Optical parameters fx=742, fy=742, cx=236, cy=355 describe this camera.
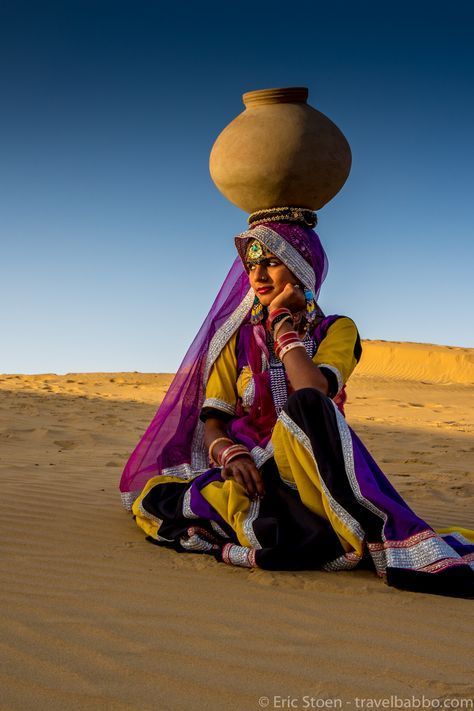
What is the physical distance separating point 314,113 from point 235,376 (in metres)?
1.52

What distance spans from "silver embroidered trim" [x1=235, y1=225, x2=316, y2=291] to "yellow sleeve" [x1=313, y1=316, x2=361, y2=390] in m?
0.29

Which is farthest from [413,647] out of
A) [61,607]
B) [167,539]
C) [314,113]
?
[314,113]

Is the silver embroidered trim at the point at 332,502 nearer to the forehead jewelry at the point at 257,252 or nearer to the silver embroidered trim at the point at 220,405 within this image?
the silver embroidered trim at the point at 220,405

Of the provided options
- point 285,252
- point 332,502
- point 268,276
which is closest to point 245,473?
point 332,502

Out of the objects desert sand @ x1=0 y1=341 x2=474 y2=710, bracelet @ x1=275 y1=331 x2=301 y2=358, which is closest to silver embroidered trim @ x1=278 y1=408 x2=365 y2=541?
desert sand @ x1=0 y1=341 x2=474 y2=710

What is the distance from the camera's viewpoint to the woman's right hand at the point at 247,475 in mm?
3492

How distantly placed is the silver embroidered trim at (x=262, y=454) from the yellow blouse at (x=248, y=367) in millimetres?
351

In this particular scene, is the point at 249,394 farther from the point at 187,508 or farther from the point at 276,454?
→ the point at 187,508

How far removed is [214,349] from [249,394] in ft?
1.36

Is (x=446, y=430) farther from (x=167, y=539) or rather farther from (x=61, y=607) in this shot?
(x=61, y=607)

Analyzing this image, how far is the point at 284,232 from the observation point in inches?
159

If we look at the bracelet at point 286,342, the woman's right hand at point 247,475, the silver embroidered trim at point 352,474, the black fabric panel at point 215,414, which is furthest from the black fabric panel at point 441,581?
the black fabric panel at point 215,414

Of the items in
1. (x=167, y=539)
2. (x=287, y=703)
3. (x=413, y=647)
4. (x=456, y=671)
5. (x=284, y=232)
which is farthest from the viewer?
(x=284, y=232)

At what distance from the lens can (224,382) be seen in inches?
163
